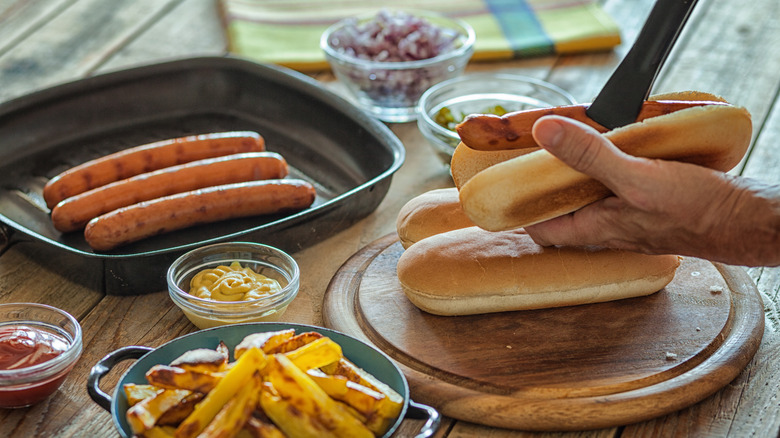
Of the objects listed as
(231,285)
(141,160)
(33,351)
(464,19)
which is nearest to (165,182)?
(141,160)

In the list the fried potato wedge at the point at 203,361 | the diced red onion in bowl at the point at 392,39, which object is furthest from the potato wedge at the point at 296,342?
the diced red onion in bowl at the point at 392,39

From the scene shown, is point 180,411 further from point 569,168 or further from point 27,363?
point 569,168

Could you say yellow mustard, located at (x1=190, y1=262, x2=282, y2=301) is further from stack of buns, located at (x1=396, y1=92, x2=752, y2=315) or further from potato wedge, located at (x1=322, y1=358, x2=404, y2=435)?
potato wedge, located at (x1=322, y1=358, x2=404, y2=435)

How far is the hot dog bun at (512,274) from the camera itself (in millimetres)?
2148

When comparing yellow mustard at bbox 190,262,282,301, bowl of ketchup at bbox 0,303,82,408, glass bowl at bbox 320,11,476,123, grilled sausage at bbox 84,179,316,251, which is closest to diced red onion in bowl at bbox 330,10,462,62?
glass bowl at bbox 320,11,476,123

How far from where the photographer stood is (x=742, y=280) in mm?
2416

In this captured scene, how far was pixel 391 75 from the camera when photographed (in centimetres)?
341

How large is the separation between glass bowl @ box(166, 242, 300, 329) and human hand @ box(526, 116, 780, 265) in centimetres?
78

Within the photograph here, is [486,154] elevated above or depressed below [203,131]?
above

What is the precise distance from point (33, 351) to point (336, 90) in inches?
86.7

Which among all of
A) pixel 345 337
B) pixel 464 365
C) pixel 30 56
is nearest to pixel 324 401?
pixel 345 337

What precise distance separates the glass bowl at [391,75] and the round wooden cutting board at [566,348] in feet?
3.97

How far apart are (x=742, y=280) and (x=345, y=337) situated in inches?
48.8

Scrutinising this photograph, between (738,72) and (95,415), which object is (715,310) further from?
(738,72)
